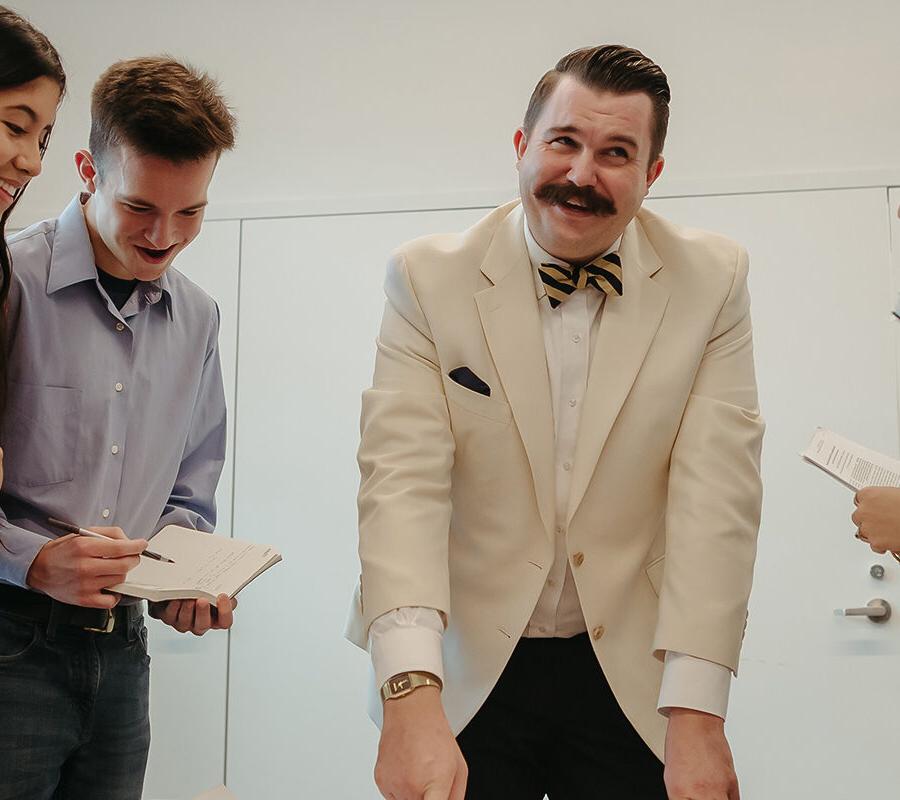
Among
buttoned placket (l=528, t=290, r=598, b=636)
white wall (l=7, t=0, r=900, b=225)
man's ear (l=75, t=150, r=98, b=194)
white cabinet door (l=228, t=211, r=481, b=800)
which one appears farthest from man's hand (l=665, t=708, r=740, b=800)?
white wall (l=7, t=0, r=900, b=225)

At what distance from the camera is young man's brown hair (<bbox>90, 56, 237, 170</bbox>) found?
167 centimetres

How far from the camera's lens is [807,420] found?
295 centimetres

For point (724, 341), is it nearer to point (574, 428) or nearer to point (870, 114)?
point (574, 428)

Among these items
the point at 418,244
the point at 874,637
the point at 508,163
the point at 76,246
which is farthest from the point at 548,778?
the point at 508,163

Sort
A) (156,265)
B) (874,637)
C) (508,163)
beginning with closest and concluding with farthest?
(156,265)
(874,637)
(508,163)

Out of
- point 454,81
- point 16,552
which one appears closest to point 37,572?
point 16,552

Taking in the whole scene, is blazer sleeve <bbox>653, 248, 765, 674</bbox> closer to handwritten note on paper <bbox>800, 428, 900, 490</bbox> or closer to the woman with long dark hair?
handwritten note on paper <bbox>800, 428, 900, 490</bbox>

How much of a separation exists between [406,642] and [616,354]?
509 mm

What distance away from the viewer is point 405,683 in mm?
1301

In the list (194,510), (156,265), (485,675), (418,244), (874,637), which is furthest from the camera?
(874,637)

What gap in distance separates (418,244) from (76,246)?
1.80 ft

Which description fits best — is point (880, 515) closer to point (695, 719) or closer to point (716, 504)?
point (716, 504)

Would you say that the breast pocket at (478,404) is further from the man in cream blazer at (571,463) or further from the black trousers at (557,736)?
the black trousers at (557,736)

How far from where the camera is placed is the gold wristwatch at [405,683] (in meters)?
1.30
